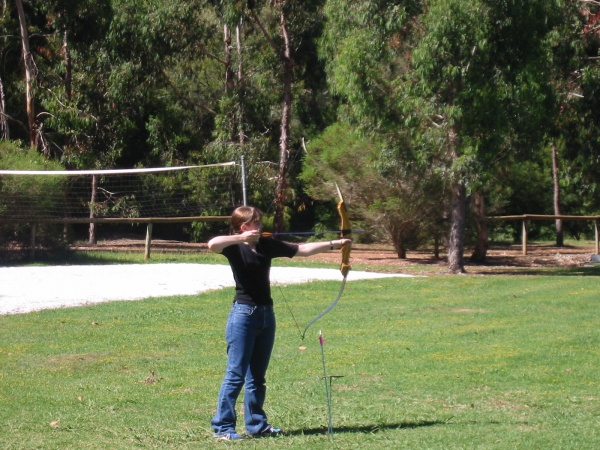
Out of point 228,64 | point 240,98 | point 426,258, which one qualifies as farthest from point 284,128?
point 426,258

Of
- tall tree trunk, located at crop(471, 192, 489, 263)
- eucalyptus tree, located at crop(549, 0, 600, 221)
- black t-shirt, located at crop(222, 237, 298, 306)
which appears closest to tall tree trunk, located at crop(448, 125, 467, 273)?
eucalyptus tree, located at crop(549, 0, 600, 221)

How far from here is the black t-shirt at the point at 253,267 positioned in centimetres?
706

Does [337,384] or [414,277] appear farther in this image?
[414,277]

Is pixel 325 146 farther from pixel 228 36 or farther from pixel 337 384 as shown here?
pixel 337 384

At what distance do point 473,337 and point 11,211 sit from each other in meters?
15.4

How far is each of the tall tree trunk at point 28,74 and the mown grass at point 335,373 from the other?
15.3 meters

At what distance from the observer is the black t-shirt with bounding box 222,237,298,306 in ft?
23.2

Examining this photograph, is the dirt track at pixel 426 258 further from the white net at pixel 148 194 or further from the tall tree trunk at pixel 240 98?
the tall tree trunk at pixel 240 98

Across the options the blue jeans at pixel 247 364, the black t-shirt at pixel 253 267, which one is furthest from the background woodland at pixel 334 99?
the blue jeans at pixel 247 364

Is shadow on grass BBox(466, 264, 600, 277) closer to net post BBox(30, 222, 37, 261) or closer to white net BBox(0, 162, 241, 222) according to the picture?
white net BBox(0, 162, 241, 222)

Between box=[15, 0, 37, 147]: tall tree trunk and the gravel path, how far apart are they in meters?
9.00

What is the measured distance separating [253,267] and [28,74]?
24.4 meters

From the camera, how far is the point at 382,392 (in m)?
8.98

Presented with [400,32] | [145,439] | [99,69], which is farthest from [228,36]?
[145,439]
